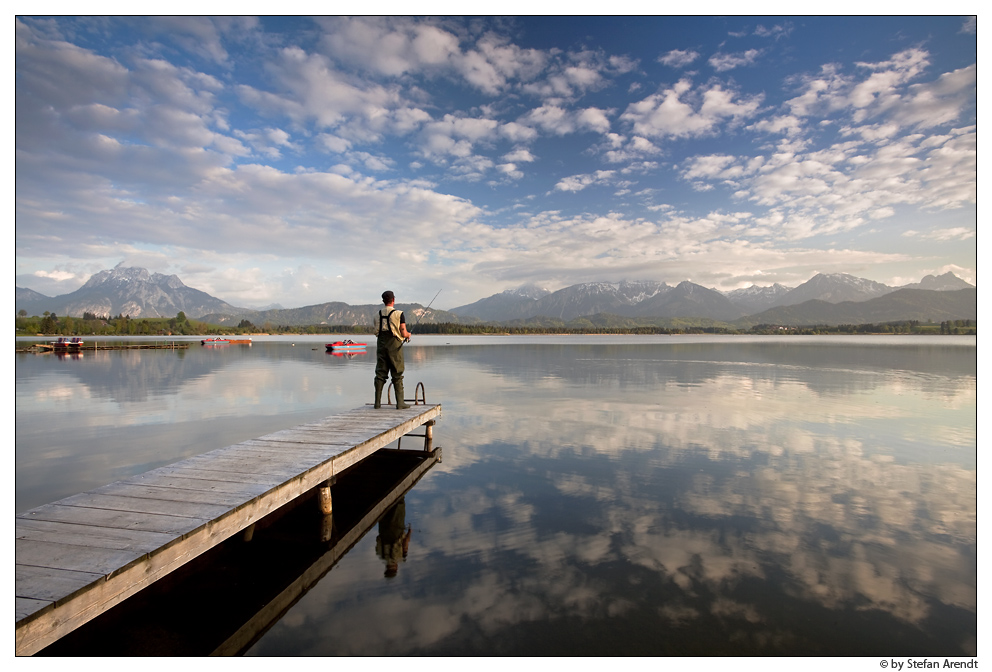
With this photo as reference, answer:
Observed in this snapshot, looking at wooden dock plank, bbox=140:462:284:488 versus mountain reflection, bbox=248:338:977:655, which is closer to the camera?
mountain reflection, bbox=248:338:977:655

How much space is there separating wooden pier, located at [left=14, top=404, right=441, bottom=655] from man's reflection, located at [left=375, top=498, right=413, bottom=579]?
122 cm

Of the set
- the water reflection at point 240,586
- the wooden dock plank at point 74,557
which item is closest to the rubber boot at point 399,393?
the water reflection at point 240,586

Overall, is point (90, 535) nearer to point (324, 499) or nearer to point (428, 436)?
point (324, 499)

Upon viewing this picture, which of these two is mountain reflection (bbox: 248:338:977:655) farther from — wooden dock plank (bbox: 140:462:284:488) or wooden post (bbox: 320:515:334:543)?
wooden dock plank (bbox: 140:462:284:488)

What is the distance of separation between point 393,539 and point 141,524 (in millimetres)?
3818

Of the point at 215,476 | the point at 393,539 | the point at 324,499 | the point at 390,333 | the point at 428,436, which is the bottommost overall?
the point at 393,539

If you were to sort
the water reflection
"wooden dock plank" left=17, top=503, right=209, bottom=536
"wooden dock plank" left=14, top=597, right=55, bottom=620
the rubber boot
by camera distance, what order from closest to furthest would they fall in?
"wooden dock plank" left=14, top=597, right=55, bottom=620
the water reflection
"wooden dock plank" left=17, top=503, right=209, bottom=536
the rubber boot

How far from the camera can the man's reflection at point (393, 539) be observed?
7.28m

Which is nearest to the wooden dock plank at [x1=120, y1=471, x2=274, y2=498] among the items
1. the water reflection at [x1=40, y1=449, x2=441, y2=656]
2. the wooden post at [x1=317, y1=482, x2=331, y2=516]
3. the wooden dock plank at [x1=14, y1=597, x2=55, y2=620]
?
the water reflection at [x1=40, y1=449, x2=441, y2=656]

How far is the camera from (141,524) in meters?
5.46

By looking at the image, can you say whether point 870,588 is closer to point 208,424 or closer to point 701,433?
point 701,433

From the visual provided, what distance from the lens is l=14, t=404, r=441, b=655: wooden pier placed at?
4023 millimetres

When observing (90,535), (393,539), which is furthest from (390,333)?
(90,535)
